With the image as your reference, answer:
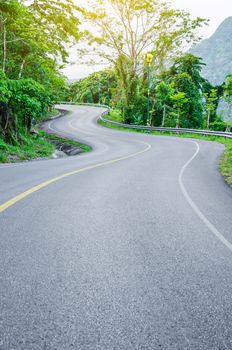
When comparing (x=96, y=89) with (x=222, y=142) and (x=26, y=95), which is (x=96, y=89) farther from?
A: (x=26, y=95)

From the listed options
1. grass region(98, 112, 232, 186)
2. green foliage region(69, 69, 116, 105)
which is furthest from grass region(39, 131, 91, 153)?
green foliage region(69, 69, 116, 105)

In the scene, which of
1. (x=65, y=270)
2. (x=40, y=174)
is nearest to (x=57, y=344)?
(x=65, y=270)

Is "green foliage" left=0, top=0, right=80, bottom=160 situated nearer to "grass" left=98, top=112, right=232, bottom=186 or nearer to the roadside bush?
"grass" left=98, top=112, right=232, bottom=186

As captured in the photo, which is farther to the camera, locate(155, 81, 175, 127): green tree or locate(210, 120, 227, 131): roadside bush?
locate(210, 120, 227, 131): roadside bush

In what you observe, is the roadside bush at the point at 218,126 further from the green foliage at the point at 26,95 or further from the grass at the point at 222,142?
the green foliage at the point at 26,95

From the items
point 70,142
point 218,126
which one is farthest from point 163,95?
point 218,126

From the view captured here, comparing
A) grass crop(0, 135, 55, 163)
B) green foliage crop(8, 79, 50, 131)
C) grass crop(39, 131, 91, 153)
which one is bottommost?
grass crop(39, 131, 91, 153)

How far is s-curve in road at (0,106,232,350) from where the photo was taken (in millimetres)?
2084

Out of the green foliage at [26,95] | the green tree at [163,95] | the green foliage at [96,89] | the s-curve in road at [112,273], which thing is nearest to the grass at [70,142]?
the green foliage at [26,95]

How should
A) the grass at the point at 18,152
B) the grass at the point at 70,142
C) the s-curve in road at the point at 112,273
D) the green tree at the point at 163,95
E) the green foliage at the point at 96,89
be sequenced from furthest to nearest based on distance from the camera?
the green foliage at the point at 96,89 → the green tree at the point at 163,95 → the grass at the point at 70,142 → the grass at the point at 18,152 → the s-curve in road at the point at 112,273

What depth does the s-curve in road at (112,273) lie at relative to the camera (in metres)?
2.08

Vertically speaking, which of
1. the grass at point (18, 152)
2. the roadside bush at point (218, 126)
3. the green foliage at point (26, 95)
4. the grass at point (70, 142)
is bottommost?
the grass at point (70, 142)

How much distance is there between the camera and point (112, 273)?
297 cm

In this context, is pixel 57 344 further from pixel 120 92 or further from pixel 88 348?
pixel 120 92
